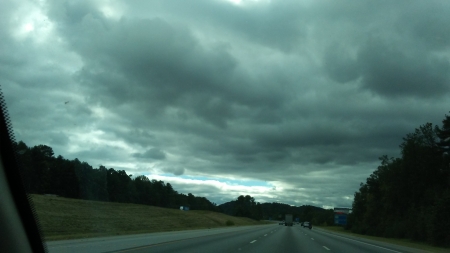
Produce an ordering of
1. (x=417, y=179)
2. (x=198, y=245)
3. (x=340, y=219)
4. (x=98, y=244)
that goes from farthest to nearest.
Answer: (x=340, y=219) → (x=417, y=179) → (x=198, y=245) → (x=98, y=244)

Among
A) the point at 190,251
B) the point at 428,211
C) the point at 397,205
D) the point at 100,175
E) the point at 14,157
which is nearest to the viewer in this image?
the point at 14,157

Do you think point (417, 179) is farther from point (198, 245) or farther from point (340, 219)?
point (198, 245)

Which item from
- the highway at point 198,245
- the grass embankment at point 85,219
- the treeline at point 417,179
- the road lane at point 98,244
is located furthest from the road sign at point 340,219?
the road lane at point 98,244

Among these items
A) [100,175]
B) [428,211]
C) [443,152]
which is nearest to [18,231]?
[100,175]

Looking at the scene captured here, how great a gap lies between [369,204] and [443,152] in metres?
38.6

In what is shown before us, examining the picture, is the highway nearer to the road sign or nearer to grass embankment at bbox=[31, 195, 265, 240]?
grass embankment at bbox=[31, 195, 265, 240]

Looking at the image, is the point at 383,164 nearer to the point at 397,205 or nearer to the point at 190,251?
the point at 397,205

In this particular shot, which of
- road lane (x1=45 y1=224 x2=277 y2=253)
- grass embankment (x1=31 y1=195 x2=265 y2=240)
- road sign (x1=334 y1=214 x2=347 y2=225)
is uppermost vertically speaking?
road sign (x1=334 y1=214 x2=347 y2=225)

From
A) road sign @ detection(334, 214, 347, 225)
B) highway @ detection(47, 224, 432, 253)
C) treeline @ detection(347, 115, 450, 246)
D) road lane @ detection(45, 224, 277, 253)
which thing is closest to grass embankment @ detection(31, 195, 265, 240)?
road lane @ detection(45, 224, 277, 253)

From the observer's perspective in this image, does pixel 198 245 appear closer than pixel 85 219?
Yes

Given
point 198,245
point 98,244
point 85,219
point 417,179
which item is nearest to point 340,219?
point 417,179

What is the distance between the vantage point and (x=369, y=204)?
316ft

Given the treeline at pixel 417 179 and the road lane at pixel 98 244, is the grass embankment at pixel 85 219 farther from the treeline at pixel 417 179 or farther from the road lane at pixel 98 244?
the treeline at pixel 417 179

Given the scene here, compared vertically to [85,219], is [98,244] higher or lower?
lower
